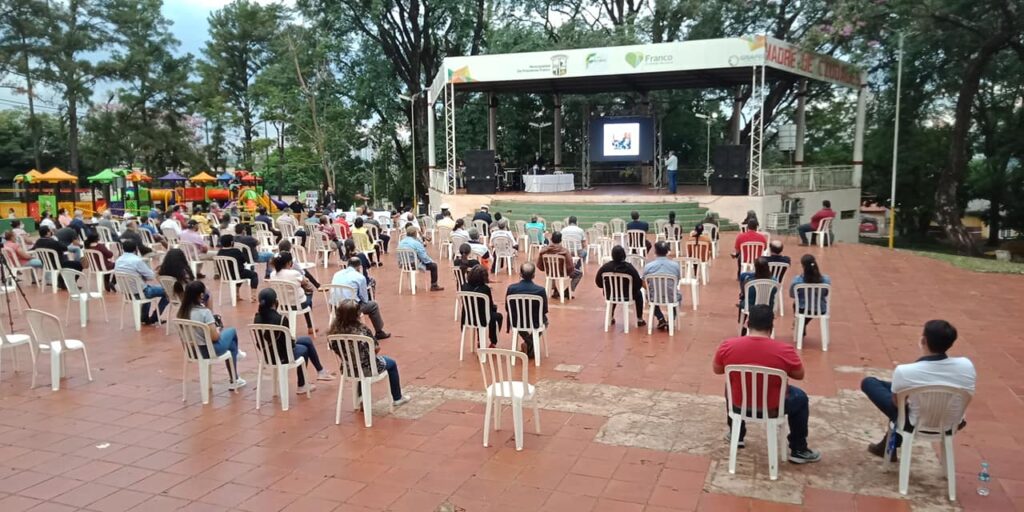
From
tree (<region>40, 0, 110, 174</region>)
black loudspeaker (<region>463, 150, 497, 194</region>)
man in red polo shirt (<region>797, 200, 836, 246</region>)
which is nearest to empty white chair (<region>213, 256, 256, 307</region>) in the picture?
man in red polo shirt (<region>797, 200, 836, 246</region>)

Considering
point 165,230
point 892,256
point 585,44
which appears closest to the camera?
point 165,230

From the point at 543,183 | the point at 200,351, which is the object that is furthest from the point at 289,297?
the point at 543,183

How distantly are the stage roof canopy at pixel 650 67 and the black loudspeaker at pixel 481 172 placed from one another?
2.31 meters

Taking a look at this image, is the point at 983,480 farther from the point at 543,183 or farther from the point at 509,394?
the point at 543,183

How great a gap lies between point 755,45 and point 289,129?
2221 centimetres

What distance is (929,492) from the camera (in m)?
3.94

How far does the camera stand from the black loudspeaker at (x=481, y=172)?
22578 millimetres

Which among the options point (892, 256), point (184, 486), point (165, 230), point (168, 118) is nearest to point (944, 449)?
point (184, 486)

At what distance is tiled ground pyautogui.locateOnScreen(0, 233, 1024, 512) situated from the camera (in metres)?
3.93

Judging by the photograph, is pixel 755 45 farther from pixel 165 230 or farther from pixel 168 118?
pixel 168 118

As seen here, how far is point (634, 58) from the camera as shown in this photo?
19672 millimetres

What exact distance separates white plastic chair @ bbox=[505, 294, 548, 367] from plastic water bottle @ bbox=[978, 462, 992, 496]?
3.64m

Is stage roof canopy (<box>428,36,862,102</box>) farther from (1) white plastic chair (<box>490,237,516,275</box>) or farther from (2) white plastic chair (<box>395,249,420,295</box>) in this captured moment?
(2) white plastic chair (<box>395,249,420,295</box>)

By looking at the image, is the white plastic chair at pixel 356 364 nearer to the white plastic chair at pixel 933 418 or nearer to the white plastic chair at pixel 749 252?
the white plastic chair at pixel 933 418
